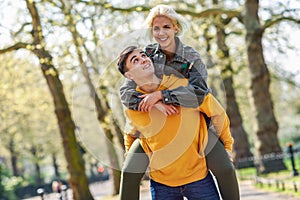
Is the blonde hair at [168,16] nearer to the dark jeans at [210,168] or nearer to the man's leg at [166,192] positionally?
the dark jeans at [210,168]

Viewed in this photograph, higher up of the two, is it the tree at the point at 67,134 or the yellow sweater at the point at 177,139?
the yellow sweater at the point at 177,139

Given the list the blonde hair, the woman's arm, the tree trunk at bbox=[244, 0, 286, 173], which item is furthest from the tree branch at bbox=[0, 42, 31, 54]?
the woman's arm

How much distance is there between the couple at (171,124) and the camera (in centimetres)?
327

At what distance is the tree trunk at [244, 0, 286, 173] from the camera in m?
16.4

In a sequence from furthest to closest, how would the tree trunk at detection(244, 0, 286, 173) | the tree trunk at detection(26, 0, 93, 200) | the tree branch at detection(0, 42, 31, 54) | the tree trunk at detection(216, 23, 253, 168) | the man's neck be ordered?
the tree trunk at detection(216, 23, 253, 168) → the tree trunk at detection(244, 0, 286, 173) → the tree trunk at detection(26, 0, 93, 200) → the tree branch at detection(0, 42, 31, 54) → the man's neck

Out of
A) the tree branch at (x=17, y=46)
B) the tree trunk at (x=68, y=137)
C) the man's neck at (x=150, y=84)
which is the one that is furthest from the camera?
the tree trunk at (x=68, y=137)

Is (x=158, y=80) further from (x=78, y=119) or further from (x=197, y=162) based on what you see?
(x=78, y=119)

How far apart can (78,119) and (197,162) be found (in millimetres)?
1022

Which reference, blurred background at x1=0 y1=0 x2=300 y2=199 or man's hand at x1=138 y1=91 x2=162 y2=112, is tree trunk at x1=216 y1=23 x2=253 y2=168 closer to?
blurred background at x1=0 y1=0 x2=300 y2=199

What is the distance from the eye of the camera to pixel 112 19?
19.0 meters

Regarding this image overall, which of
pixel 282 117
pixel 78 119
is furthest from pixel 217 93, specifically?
pixel 282 117

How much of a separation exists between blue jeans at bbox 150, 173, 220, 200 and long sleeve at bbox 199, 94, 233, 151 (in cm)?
25

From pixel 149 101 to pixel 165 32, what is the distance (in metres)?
0.50

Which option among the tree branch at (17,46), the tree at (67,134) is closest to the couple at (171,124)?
the tree branch at (17,46)
